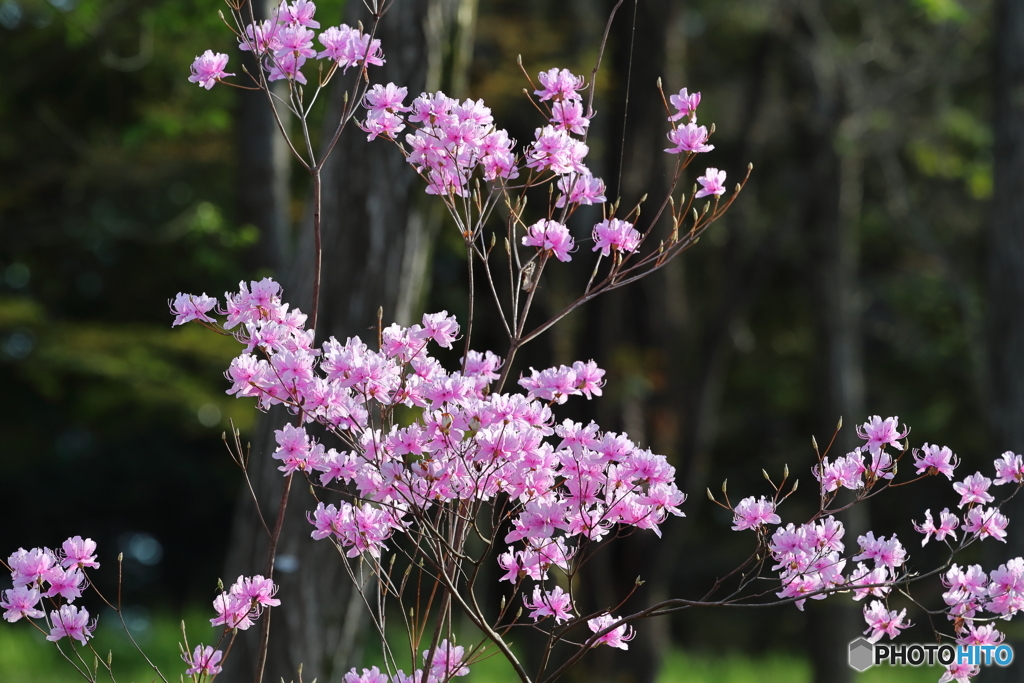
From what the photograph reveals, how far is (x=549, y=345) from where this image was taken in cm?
616

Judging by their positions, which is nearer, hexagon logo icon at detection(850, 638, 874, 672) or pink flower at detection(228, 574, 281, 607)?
pink flower at detection(228, 574, 281, 607)

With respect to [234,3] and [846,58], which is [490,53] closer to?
[846,58]

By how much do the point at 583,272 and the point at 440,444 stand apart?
485 cm

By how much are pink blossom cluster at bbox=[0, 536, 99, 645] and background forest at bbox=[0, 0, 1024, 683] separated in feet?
4.09

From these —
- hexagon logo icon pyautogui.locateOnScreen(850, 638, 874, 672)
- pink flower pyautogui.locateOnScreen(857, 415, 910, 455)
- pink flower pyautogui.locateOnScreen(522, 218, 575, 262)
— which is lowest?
pink flower pyautogui.locateOnScreen(857, 415, 910, 455)

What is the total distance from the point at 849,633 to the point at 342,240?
6.06m

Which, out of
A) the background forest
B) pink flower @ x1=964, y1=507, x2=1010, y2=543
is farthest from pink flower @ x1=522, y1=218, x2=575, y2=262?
the background forest

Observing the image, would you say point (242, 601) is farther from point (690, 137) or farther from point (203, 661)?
point (690, 137)

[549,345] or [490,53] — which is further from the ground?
[490,53]

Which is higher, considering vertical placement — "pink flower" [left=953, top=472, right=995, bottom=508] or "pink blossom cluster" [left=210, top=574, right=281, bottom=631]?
"pink flower" [left=953, top=472, right=995, bottom=508]

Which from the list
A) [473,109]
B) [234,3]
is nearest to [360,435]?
[473,109]

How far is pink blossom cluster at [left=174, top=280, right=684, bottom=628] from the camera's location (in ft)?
5.45

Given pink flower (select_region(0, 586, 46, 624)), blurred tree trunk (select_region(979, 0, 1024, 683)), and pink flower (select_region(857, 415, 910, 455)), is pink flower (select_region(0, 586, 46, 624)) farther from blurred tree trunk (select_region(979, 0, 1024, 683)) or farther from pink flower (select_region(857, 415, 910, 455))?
blurred tree trunk (select_region(979, 0, 1024, 683))

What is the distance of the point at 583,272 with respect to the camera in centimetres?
648
